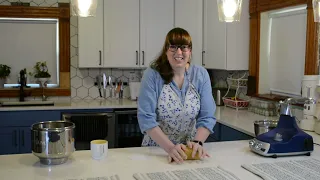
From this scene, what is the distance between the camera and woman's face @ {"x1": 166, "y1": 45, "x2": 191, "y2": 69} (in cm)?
198

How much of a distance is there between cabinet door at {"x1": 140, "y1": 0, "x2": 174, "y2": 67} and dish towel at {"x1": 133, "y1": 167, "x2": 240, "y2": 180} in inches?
→ 105

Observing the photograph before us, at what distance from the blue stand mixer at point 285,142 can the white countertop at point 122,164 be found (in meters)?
0.03

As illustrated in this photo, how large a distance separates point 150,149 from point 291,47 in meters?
1.88

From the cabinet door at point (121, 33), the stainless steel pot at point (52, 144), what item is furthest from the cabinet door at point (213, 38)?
the stainless steel pot at point (52, 144)

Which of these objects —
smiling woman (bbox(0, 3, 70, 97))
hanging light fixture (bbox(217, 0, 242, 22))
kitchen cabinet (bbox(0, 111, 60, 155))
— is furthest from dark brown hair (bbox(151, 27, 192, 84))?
smiling woman (bbox(0, 3, 70, 97))

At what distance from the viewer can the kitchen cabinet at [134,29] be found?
4070 mm

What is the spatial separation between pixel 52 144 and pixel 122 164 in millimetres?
334

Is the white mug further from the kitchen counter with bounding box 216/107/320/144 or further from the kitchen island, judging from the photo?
the kitchen island

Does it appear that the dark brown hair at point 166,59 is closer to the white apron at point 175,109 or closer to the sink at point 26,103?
the white apron at point 175,109

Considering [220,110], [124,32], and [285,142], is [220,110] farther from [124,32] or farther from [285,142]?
[285,142]

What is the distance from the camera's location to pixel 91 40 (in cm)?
403

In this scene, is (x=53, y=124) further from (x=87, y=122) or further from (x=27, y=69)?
(x=27, y=69)

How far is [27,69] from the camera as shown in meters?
4.28

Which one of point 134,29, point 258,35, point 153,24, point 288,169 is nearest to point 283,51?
point 258,35
